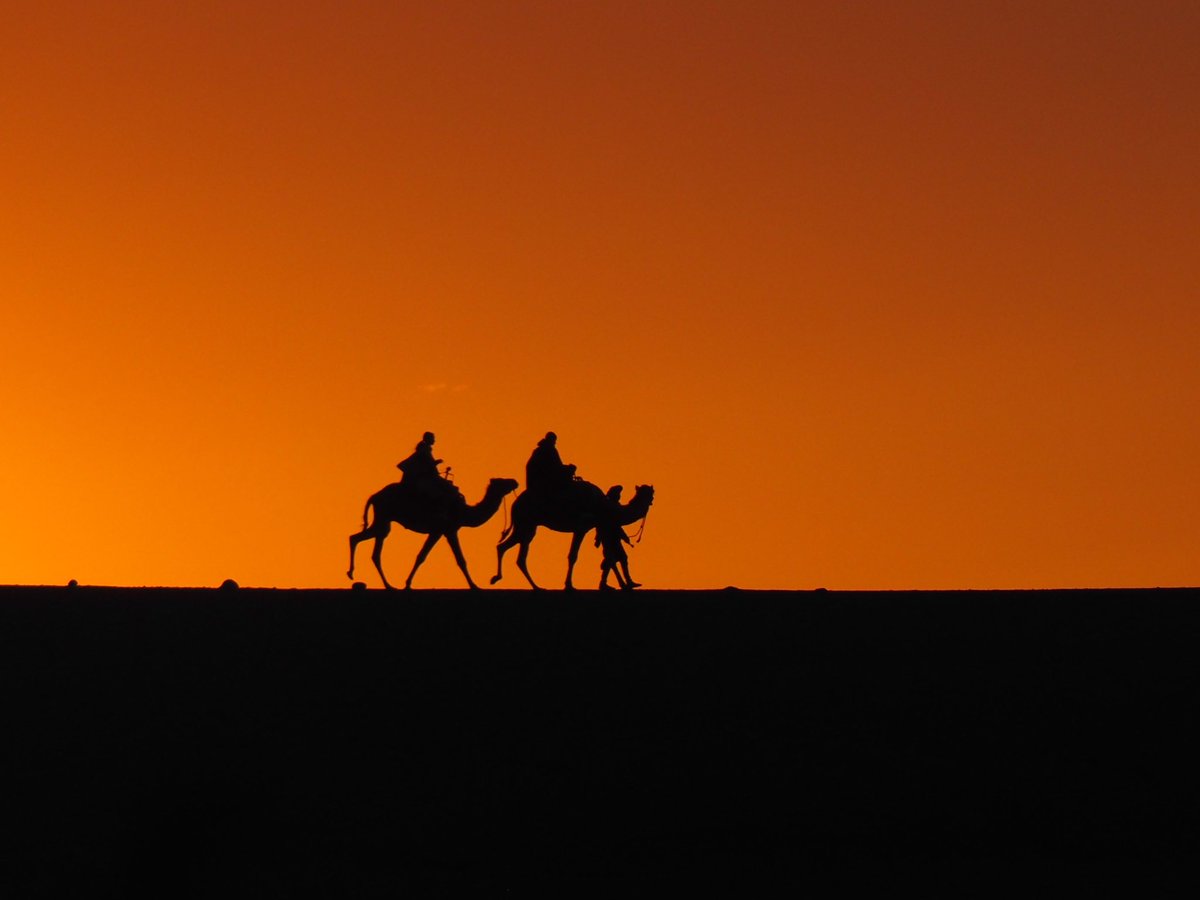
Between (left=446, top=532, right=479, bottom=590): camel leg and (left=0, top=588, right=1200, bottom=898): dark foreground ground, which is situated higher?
(left=446, top=532, right=479, bottom=590): camel leg

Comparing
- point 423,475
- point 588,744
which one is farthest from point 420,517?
point 588,744

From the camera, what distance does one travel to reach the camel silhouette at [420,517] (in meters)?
37.8

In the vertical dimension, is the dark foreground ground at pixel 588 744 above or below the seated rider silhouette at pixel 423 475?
below

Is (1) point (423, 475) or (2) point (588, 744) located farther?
(1) point (423, 475)

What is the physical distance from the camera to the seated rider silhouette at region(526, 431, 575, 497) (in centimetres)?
3819

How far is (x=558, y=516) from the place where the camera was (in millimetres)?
38406

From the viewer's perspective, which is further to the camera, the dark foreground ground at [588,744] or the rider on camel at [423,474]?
the rider on camel at [423,474]

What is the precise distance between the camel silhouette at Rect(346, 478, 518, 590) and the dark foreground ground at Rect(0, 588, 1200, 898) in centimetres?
227

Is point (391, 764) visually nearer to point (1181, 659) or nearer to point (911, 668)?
point (911, 668)

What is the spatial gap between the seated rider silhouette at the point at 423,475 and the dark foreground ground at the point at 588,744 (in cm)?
232

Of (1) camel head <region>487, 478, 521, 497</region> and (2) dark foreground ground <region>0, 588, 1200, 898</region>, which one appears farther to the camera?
(1) camel head <region>487, 478, 521, 497</region>

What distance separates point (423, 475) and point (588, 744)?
8.72 m

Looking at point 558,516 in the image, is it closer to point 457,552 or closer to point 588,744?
point 457,552

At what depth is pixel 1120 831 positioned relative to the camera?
27.8 meters
